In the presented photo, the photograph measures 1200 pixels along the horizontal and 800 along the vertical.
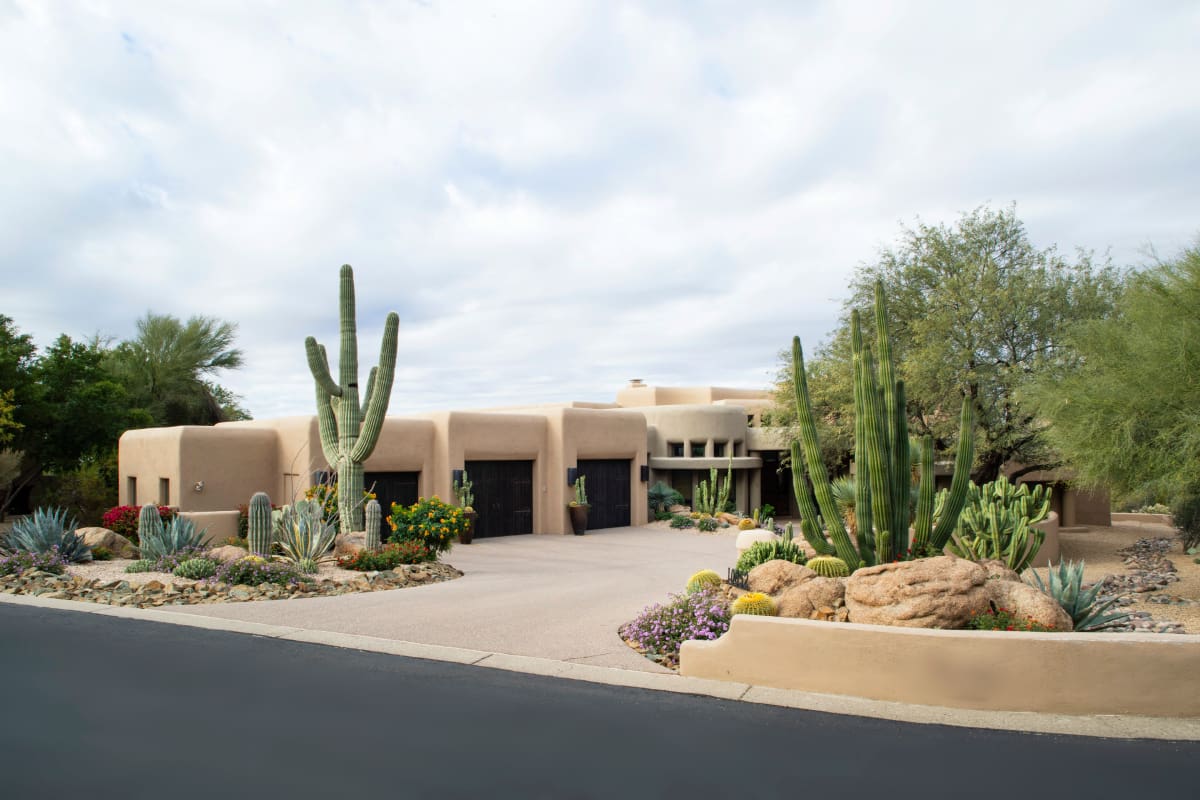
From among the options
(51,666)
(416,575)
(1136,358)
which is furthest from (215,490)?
(1136,358)

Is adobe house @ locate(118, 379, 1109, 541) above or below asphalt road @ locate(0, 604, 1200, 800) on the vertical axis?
above

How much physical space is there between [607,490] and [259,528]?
39.2 feet

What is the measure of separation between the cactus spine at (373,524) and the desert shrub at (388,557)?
6.1 inches

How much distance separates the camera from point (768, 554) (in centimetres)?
1130

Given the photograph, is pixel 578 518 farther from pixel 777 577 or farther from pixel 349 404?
pixel 777 577

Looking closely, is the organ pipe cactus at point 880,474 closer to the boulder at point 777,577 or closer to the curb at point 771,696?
the boulder at point 777,577

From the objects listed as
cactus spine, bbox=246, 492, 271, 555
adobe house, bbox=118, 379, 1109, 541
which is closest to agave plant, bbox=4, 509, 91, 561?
cactus spine, bbox=246, 492, 271, 555

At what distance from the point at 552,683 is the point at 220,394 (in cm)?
3653

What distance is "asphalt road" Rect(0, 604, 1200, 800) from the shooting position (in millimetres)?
5016

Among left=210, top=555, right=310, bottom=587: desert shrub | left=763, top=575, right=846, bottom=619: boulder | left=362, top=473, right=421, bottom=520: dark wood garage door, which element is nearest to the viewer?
left=763, top=575, right=846, bottom=619: boulder

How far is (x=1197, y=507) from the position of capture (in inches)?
615

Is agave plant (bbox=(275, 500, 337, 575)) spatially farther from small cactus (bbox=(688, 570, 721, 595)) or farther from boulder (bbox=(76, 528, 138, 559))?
small cactus (bbox=(688, 570, 721, 595))

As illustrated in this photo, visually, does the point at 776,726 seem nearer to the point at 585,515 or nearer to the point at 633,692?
the point at 633,692

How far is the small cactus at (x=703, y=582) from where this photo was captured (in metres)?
9.91
